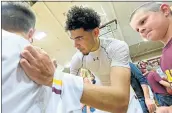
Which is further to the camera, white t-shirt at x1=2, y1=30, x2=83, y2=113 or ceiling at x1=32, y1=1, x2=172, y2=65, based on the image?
ceiling at x1=32, y1=1, x2=172, y2=65

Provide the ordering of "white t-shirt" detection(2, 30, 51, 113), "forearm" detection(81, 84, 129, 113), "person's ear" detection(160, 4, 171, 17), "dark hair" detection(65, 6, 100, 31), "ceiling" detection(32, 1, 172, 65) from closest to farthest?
"white t-shirt" detection(2, 30, 51, 113)
"forearm" detection(81, 84, 129, 113)
"person's ear" detection(160, 4, 171, 17)
"dark hair" detection(65, 6, 100, 31)
"ceiling" detection(32, 1, 172, 65)

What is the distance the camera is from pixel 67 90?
0.95 meters

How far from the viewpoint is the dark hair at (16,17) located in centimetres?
96

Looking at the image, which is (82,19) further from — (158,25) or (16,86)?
(16,86)

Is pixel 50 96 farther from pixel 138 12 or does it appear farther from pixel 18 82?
pixel 138 12

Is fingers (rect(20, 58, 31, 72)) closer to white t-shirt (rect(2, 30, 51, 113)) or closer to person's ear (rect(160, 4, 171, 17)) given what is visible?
white t-shirt (rect(2, 30, 51, 113))

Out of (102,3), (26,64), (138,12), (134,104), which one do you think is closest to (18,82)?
(26,64)

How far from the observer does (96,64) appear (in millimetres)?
2021

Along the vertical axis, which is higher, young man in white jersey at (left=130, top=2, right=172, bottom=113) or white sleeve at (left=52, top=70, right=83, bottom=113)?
young man in white jersey at (left=130, top=2, right=172, bottom=113)

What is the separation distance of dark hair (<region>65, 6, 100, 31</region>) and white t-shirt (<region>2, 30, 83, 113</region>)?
40.6 inches

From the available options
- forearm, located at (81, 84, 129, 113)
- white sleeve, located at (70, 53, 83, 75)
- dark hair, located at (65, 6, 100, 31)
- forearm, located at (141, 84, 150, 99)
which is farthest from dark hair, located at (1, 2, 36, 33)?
forearm, located at (141, 84, 150, 99)

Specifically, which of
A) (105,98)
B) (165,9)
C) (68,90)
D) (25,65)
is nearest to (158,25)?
(165,9)

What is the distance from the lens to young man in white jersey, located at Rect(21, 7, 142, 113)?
886 mm

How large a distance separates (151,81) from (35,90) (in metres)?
1.26
